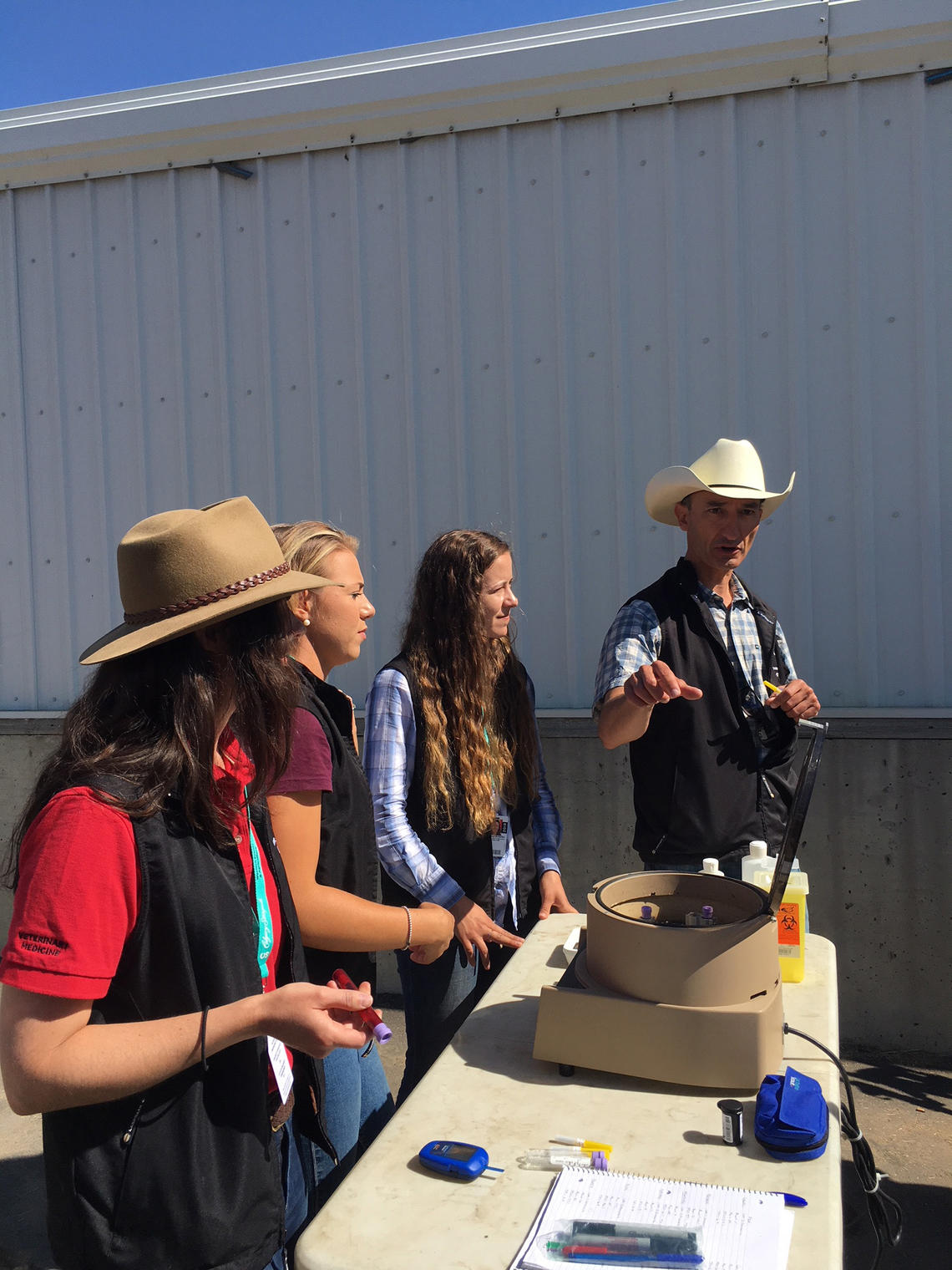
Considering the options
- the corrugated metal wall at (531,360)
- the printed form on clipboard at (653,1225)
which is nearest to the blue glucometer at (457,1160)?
the printed form on clipboard at (653,1225)

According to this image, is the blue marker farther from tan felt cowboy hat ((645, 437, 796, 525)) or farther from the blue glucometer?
tan felt cowboy hat ((645, 437, 796, 525))

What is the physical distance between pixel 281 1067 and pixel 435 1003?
3.10 ft

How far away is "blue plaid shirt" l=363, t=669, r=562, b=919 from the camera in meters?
2.53

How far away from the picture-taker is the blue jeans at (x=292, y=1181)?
174 centimetres

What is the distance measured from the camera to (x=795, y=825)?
5.57 feet

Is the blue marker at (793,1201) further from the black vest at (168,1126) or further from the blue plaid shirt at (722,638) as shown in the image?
the blue plaid shirt at (722,638)

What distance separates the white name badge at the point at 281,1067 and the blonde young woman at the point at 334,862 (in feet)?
0.61

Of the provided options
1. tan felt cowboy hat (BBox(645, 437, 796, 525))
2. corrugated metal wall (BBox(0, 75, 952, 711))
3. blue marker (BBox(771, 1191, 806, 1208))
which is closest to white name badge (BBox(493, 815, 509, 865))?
tan felt cowboy hat (BBox(645, 437, 796, 525))

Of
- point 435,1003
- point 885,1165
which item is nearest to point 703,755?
point 435,1003

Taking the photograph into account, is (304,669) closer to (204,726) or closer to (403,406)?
(204,726)

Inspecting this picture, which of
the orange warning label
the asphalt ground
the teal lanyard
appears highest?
the teal lanyard

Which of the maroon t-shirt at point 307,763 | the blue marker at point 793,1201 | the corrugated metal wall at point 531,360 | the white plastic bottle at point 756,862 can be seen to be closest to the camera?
the blue marker at point 793,1201

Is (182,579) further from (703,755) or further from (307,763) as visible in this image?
(703,755)

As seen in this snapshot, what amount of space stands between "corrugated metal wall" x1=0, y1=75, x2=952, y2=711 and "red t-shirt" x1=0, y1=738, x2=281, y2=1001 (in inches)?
126
